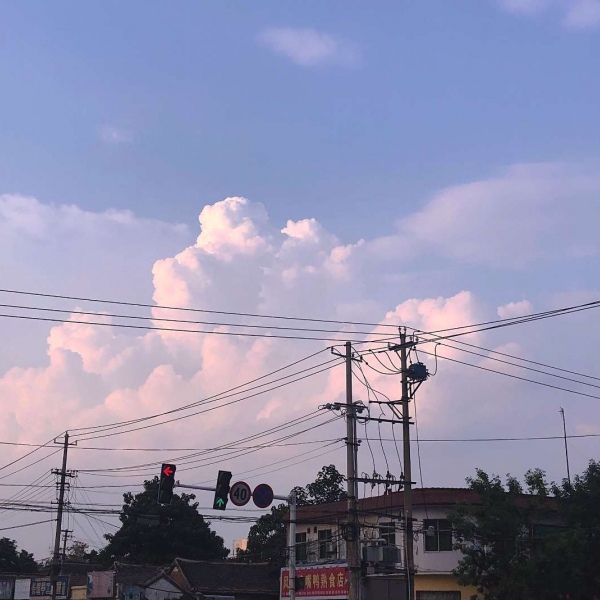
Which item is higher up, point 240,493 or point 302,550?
point 240,493

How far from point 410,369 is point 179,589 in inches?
1206

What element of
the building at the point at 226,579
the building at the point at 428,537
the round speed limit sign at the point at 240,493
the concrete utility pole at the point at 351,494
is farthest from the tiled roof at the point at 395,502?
the building at the point at 226,579

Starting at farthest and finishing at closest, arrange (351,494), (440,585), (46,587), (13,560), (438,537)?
(13,560) → (46,587) → (438,537) → (440,585) → (351,494)

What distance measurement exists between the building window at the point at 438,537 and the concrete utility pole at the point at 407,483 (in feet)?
30.5

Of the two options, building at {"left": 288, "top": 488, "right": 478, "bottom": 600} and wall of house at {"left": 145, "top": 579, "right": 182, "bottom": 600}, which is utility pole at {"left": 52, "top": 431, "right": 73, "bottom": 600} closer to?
wall of house at {"left": 145, "top": 579, "right": 182, "bottom": 600}

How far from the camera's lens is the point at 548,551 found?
32.3m

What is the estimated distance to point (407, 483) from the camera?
99.5 ft

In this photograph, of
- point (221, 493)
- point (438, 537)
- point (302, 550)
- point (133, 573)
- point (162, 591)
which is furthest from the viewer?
point (133, 573)

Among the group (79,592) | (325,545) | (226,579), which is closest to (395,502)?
(325,545)

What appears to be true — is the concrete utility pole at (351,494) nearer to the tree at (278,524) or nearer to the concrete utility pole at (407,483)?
the concrete utility pole at (407,483)

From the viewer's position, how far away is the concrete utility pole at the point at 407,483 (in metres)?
29.4

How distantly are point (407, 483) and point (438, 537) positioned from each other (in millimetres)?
11292

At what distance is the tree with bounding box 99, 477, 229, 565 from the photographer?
267ft

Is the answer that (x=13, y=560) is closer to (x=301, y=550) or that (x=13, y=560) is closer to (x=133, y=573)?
(x=133, y=573)
